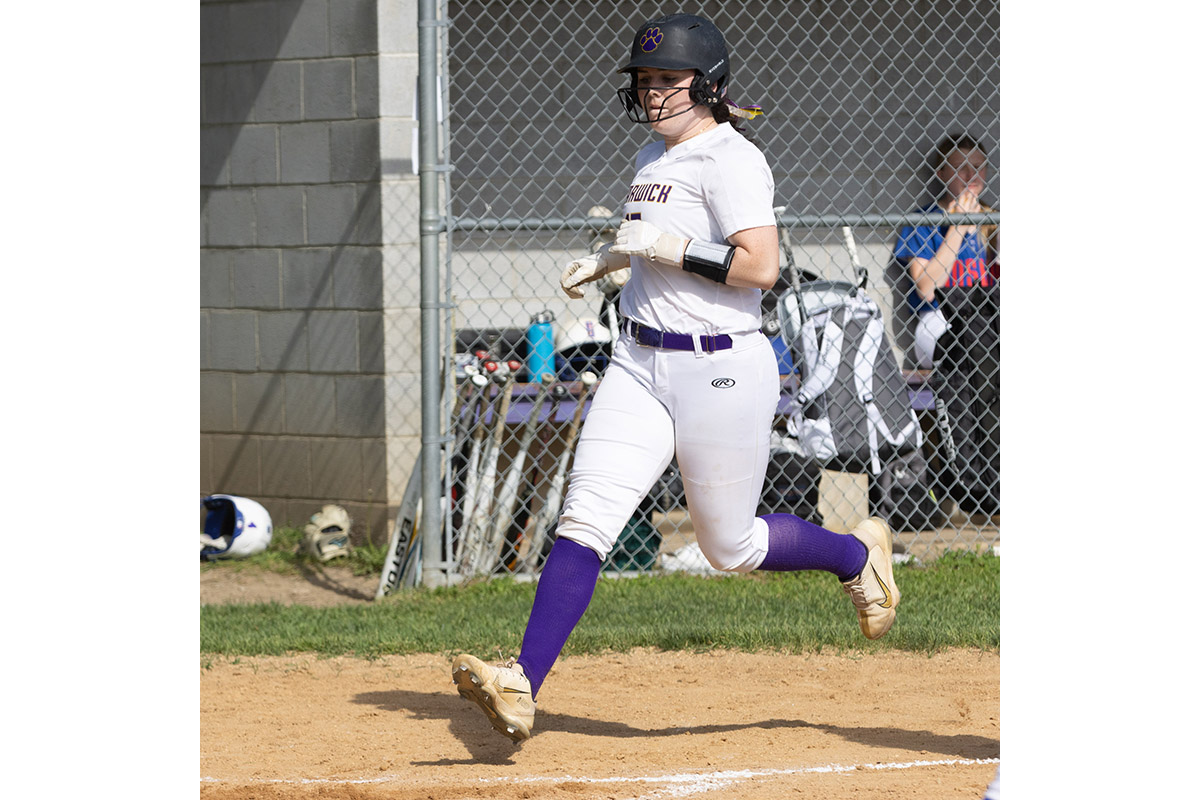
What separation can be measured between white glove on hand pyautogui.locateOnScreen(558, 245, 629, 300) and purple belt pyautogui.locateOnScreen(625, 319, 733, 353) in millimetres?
281

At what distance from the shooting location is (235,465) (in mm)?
7242

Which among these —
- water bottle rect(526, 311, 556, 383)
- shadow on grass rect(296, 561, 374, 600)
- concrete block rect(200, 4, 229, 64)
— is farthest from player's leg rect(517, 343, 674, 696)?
concrete block rect(200, 4, 229, 64)

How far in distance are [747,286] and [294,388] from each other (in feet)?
14.5

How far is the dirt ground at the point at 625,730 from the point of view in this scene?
3.03 meters

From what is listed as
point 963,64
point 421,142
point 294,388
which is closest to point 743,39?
point 963,64

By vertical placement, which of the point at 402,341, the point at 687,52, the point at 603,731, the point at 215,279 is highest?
the point at 687,52

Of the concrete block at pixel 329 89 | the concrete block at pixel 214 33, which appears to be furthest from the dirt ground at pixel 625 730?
the concrete block at pixel 214 33

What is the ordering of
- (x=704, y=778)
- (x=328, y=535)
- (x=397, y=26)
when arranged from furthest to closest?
(x=328, y=535) < (x=397, y=26) < (x=704, y=778)

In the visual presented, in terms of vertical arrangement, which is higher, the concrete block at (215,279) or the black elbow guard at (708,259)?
the black elbow guard at (708,259)

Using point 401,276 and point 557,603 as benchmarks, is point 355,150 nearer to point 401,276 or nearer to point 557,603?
point 401,276

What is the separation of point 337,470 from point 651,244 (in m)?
4.17

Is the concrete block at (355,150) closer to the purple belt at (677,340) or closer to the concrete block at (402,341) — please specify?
the concrete block at (402,341)

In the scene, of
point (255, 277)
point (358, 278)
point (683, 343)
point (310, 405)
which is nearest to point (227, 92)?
point (255, 277)

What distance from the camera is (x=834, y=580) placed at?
580cm
